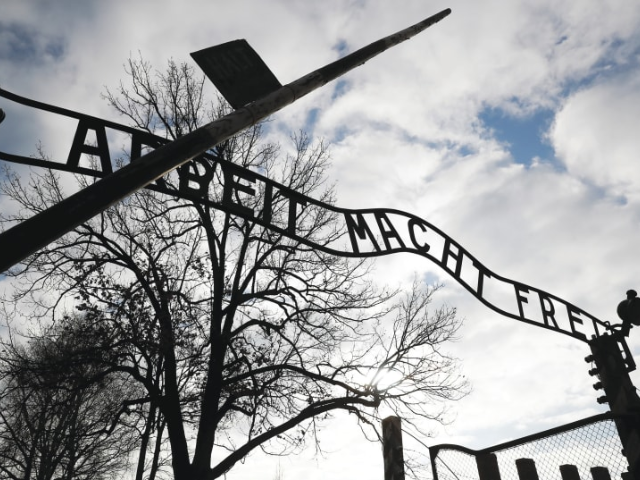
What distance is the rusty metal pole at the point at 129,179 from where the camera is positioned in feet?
4.65

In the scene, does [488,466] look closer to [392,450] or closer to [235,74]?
[392,450]

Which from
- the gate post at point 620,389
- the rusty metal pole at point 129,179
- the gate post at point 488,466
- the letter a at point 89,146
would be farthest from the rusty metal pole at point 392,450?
the letter a at point 89,146

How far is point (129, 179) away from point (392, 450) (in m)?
3.82

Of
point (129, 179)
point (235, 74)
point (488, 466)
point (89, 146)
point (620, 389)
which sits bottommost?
point (488, 466)

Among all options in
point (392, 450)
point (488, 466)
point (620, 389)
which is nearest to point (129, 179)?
point (392, 450)

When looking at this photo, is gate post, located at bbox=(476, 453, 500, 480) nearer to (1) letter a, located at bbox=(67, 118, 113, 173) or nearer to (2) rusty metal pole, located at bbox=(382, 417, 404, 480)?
(2) rusty metal pole, located at bbox=(382, 417, 404, 480)

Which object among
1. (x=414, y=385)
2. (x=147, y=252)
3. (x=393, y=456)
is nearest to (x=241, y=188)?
(x=393, y=456)

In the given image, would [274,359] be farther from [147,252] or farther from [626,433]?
[626,433]

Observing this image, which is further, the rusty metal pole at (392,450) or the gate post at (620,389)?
the gate post at (620,389)

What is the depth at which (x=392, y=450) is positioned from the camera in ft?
14.1

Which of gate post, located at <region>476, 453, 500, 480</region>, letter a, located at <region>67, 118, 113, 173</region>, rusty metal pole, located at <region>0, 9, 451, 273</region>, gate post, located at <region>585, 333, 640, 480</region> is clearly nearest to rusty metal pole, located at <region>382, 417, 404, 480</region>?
gate post, located at <region>476, 453, 500, 480</region>

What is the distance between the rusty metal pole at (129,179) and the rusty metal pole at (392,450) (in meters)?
3.42

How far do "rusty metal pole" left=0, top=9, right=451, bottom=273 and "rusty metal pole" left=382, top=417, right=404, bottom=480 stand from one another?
11.2ft

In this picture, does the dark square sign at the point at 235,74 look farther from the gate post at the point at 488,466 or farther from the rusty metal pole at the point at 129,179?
the gate post at the point at 488,466
